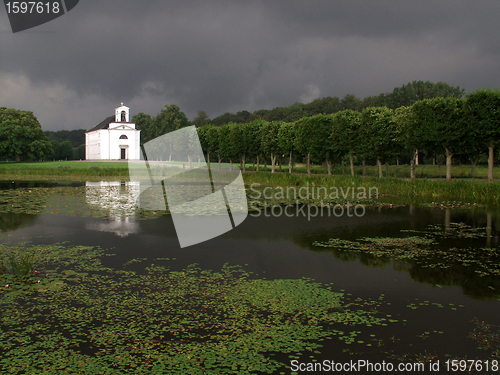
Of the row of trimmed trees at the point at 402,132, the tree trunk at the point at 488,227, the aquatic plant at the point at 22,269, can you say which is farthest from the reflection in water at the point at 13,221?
the row of trimmed trees at the point at 402,132

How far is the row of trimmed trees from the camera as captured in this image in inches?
1330

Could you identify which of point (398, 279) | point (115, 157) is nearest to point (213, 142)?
point (115, 157)

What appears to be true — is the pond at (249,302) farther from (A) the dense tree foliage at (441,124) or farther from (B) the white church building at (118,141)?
(B) the white church building at (118,141)

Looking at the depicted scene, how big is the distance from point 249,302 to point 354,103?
106 metres

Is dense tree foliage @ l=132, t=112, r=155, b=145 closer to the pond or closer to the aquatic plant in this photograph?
the pond

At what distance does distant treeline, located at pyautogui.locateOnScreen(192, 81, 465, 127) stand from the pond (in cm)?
5399

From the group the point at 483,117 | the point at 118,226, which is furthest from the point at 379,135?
the point at 118,226

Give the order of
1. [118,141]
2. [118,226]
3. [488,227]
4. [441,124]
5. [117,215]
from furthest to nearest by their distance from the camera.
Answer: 1. [118,141]
2. [441,124]
3. [117,215]
4. [488,227]
5. [118,226]

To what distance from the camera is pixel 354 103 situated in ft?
349

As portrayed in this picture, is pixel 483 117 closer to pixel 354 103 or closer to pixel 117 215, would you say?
pixel 117 215

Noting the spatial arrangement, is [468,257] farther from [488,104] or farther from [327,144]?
[327,144]

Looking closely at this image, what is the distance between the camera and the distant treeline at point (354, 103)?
8488 cm

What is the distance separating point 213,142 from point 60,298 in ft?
212

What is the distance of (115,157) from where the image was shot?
9456 centimetres
